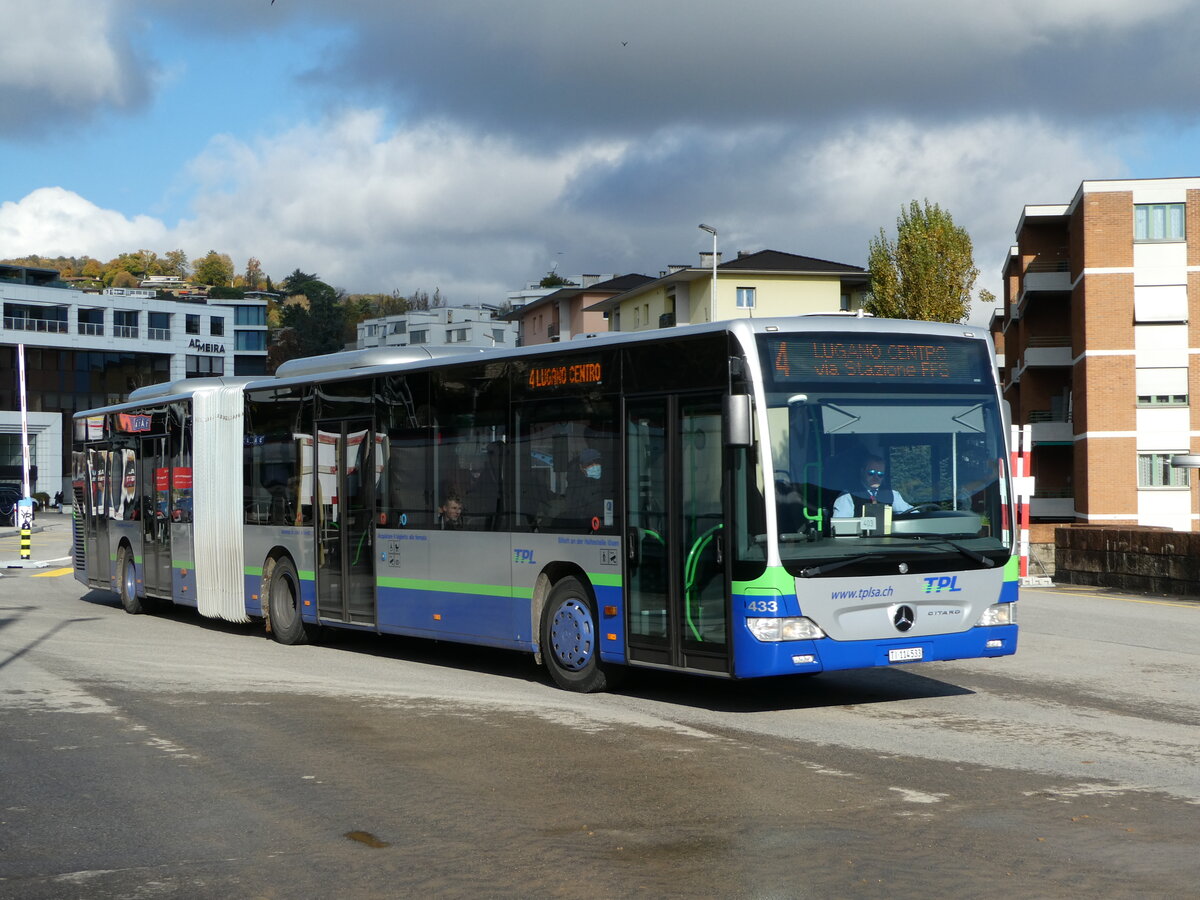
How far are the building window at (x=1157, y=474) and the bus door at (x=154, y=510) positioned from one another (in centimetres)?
4778

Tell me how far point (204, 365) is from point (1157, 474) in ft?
251

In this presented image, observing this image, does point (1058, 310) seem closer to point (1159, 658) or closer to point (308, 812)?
point (1159, 658)

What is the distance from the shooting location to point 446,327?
14588 cm

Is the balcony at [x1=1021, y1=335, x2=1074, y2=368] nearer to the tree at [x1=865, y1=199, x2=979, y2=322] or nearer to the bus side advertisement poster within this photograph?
the tree at [x1=865, y1=199, x2=979, y2=322]

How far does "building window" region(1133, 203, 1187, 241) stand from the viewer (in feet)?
198

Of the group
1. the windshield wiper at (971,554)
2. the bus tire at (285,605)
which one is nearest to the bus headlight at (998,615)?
the windshield wiper at (971,554)

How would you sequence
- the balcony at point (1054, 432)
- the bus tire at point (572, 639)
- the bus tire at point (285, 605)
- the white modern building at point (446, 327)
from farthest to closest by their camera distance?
the white modern building at point (446, 327)
the balcony at point (1054, 432)
the bus tire at point (285, 605)
the bus tire at point (572, 639)

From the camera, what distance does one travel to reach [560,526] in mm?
12445

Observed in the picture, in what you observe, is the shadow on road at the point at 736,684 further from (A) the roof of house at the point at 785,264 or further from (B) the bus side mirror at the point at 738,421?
(A) the roof of house at the point at 785,264

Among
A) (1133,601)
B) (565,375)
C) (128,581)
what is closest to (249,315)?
(128,581)

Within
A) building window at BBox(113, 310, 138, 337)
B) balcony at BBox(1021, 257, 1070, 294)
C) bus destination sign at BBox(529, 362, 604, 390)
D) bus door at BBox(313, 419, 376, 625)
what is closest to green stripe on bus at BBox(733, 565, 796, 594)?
bus destination sign at BBox(529, 362, 604, 390)

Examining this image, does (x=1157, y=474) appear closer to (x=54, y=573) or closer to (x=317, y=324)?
(x=54, y=573)

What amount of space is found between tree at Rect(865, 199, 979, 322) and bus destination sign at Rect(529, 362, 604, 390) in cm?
5392

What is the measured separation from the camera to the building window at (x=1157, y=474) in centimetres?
5981
